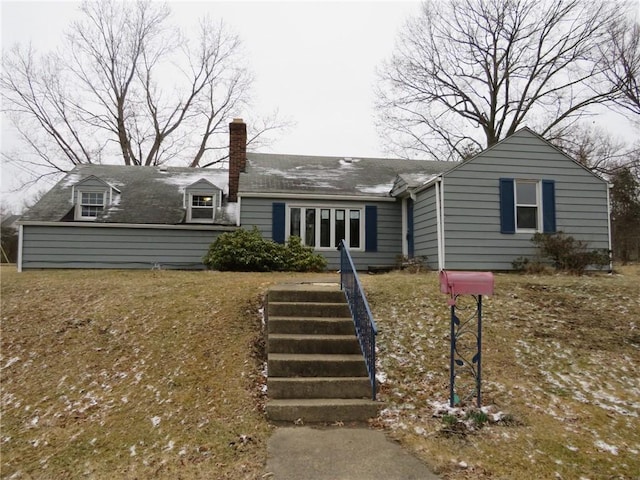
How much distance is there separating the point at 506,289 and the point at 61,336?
27.6ft

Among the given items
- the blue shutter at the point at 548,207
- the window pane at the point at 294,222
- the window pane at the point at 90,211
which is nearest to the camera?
the blue shutter at the point at 548,207

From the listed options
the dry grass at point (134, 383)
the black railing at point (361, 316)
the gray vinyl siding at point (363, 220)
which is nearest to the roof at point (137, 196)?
the gray vinyl siding at point (363, 220)

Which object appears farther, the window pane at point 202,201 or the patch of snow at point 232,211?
the window pane at point 202,201

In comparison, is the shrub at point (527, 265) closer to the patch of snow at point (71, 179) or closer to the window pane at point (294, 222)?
the window pane at point (294, 222)

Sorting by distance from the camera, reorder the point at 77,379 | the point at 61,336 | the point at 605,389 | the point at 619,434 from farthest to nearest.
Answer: the point at 61,336
the point at 77,379
the point at 605,389
the point at 619,434

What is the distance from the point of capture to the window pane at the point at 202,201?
52.8ft

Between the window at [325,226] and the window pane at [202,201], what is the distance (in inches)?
122

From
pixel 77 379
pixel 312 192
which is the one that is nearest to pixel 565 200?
pixel 312 192

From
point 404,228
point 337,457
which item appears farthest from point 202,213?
point 337,457

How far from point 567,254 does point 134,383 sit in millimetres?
10931

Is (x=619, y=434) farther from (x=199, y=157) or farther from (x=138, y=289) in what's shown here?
(x=199, y=157)

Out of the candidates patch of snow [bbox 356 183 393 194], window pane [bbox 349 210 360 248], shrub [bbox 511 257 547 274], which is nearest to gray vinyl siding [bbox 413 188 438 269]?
patch of snow [bbox 356 183 393 194]

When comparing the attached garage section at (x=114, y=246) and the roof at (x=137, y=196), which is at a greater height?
the roof at (x=137, y=196)

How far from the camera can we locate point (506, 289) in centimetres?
956
